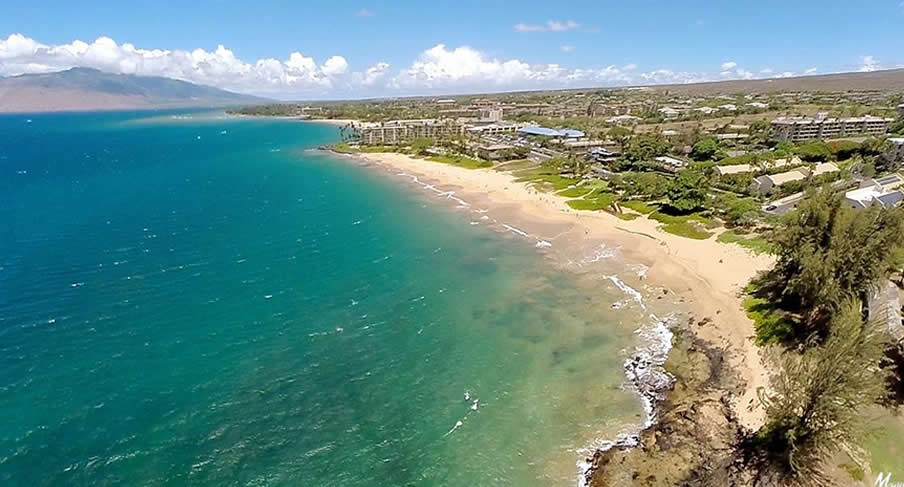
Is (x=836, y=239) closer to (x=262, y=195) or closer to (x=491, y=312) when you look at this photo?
(x=491, y=312)

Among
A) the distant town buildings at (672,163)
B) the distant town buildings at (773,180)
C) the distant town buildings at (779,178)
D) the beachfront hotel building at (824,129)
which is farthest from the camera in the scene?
the beachfront hotel building at (824,129)

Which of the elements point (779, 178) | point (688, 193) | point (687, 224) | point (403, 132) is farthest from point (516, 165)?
point (403, 132)

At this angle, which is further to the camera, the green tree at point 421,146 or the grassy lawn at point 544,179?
the green tree at point 421,146

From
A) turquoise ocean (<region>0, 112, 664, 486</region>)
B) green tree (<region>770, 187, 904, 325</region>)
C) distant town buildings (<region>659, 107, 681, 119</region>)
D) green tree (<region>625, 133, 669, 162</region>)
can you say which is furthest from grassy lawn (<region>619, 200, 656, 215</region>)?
distant town buildings (<region>659, 107, 681, 119</region>)

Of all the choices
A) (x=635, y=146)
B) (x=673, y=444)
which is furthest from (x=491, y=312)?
(x=635, y=146)

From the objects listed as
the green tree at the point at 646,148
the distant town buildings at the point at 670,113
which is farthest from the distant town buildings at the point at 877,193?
the distant town buildings at the point at 670,113

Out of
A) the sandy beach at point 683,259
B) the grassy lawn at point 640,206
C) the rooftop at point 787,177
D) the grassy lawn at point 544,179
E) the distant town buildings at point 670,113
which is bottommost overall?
the sandy beach at point 683,259

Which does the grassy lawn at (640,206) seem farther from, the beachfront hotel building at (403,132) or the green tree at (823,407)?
the beachfront hotel building at (403,132)
